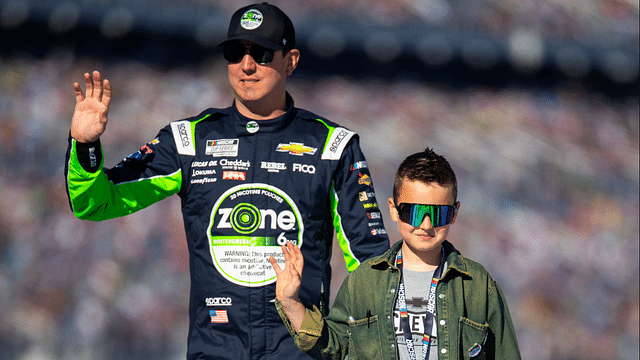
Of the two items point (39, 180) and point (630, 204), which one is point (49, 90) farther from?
point (630, 204)

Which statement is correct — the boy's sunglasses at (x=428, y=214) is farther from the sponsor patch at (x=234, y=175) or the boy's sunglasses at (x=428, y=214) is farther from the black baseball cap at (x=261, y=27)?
→ the black baseball cap at (x=261, y=27)

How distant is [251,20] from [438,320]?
141 centimetres

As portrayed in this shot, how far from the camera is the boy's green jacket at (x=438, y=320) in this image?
2393mm

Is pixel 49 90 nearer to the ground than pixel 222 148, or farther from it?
farther from it

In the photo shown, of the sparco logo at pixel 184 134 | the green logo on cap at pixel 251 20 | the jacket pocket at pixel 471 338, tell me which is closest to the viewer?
the jacket pocket at pixel 471 338

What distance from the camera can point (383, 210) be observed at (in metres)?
4.78

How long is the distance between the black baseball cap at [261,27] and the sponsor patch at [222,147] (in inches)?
15.9

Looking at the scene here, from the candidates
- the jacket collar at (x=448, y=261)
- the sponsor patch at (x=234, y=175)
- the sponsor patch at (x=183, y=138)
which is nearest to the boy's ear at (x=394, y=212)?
the jacket collar at (x=448, y=261)

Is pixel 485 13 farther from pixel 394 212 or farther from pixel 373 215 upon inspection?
pixel 394 212

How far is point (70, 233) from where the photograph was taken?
474 centimetres

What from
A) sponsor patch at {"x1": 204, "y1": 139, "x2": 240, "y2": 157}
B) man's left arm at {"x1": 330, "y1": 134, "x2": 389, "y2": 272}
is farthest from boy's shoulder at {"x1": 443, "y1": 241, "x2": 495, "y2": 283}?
sponsor patch at {"x1": 204, "y1": 139, "x2": 240, "y2": 157}

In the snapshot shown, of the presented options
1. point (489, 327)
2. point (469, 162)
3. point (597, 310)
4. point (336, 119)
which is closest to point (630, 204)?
point (597, 310)

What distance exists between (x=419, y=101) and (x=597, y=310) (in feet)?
6.03

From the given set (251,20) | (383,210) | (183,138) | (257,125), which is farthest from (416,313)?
(383,210)
